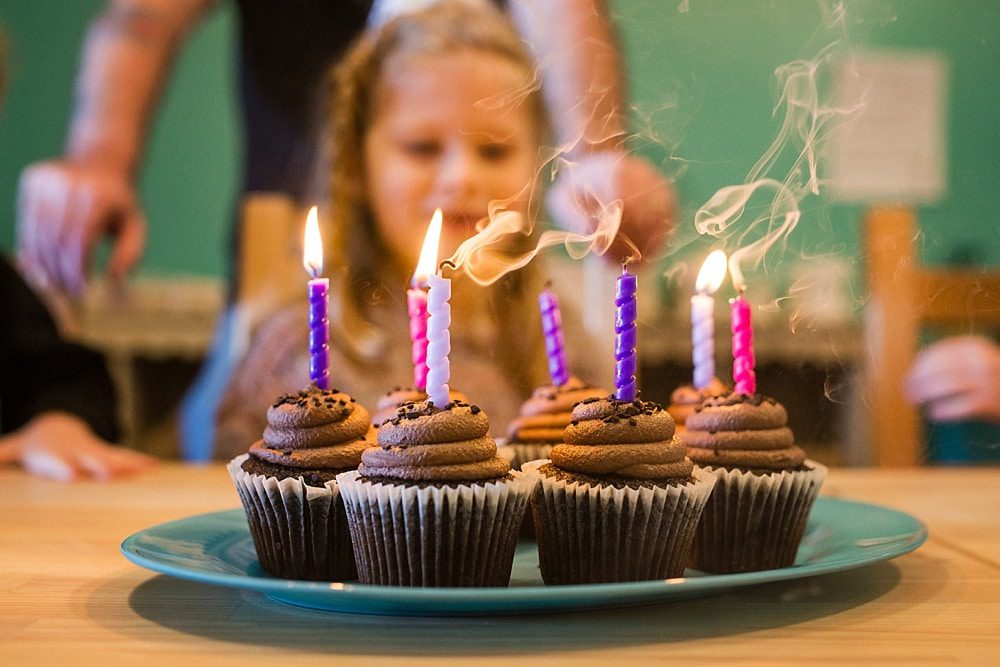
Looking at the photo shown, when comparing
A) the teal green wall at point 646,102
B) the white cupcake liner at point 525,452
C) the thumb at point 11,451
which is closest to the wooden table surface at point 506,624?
the white cupcake liner at point 525,452

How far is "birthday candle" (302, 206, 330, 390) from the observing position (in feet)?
5.07

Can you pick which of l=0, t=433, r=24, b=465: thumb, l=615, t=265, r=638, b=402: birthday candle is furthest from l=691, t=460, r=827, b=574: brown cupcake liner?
l=0, t=433, r=24, b=465: thumb

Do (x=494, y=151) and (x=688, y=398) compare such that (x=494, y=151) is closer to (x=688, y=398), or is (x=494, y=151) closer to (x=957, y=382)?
(x=957, y=382)

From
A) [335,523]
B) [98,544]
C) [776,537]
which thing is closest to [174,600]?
[335,523]

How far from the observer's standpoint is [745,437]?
162 cm

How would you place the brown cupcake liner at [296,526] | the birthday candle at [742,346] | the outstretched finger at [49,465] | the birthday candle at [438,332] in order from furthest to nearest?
the outstretched finger at [49,465], the birthday candle at [742,346], the brown cupcake liner at [296,526], the birthday candle at [438,332]

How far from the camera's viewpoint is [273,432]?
1.58 metres

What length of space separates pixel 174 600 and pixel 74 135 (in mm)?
3616

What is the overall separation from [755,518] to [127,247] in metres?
3.54

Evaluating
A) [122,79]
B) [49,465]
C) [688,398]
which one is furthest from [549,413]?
[122,79]

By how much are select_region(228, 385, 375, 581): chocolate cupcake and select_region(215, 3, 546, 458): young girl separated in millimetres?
2028

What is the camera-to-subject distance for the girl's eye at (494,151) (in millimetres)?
3771

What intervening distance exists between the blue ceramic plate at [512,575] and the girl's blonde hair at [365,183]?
2.01m

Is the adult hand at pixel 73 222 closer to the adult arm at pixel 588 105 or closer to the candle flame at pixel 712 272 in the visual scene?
the adult arm at pixel 588 105
